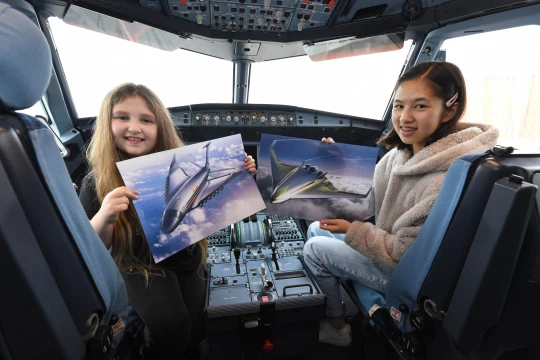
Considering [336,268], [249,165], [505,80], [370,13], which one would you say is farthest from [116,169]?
[505,80]

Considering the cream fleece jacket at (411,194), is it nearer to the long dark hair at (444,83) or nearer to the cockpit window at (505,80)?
the long dark hair at (444,83)

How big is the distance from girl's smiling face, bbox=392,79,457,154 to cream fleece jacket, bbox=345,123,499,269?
90mm

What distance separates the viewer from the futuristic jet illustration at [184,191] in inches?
42.8

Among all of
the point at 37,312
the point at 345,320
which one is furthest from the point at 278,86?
the point at 37,312

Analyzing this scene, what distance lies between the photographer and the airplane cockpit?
2.18 ft

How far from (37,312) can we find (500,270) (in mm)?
1194

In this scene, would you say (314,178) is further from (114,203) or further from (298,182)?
(114,203)

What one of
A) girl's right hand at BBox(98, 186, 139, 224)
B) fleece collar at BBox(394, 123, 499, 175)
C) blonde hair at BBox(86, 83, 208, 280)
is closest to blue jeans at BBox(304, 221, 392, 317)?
fleece collar at BBox(394, 123, 499, 175)

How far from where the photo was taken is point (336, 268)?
1383 mm

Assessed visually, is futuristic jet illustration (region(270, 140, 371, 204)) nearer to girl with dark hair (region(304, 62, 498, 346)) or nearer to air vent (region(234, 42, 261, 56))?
girl with dark hair (region(304, 62, 498, 346))

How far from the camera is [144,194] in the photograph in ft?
3.43

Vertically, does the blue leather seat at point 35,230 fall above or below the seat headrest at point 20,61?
below

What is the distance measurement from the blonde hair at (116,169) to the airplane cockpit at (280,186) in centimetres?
10

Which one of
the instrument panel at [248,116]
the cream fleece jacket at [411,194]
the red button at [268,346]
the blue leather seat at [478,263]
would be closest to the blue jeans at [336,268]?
the cream fleece jacket at [411,194]
